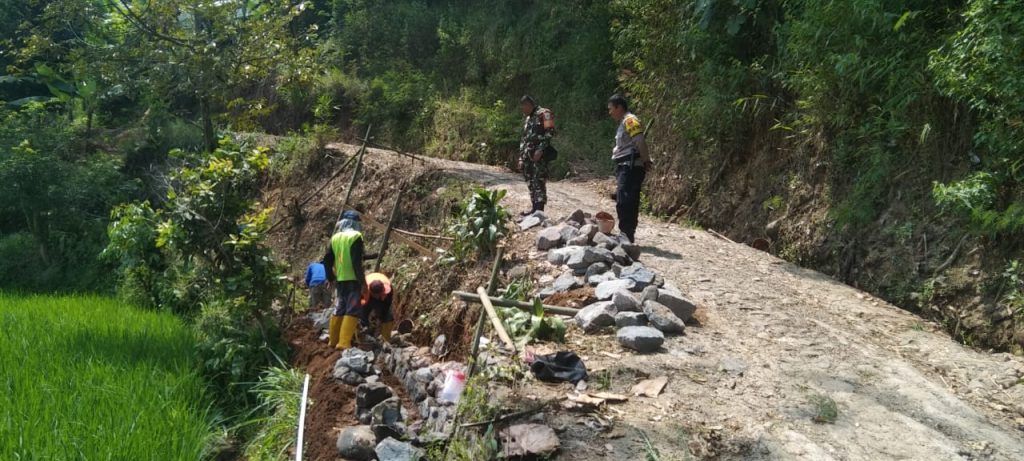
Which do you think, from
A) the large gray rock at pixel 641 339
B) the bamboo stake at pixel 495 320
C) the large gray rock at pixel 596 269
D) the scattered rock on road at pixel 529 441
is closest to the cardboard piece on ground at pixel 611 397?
the scattered rock on road at pixel 529 441

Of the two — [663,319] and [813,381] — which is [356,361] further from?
[813,381]

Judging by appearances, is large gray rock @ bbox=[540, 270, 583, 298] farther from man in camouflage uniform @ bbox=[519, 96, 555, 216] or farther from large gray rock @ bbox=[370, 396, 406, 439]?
man in camouflage uniform @ bbox=[519, 96, 555, 216]

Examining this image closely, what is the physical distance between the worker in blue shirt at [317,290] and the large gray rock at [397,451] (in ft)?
13.0

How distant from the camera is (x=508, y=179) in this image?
11734mm

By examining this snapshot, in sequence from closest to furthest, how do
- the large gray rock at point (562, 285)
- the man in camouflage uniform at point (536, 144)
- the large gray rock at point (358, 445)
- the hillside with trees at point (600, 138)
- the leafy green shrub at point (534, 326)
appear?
the large gray rock at point (358, 445)
the leafy green shrub at point (534, 326)
the hillside with trees at point (600, 138)
the large gray rock at point (562, 285)
the man in camouflage uniform at point (536, 144)

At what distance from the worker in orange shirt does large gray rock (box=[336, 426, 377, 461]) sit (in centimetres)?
259

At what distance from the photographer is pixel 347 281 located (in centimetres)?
677

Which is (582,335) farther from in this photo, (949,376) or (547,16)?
(547,16)

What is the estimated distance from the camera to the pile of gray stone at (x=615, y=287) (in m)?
4.82

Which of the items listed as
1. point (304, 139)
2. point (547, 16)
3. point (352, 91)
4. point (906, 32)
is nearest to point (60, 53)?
point (304, 139)

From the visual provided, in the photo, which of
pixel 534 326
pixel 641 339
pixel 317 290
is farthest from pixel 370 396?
pixel 317 290

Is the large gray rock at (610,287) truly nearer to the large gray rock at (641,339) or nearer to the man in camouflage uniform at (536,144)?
the large gray rock at (641,339)

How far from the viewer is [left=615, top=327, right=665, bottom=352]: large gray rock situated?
4.56 m

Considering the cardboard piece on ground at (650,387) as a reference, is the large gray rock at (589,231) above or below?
above
